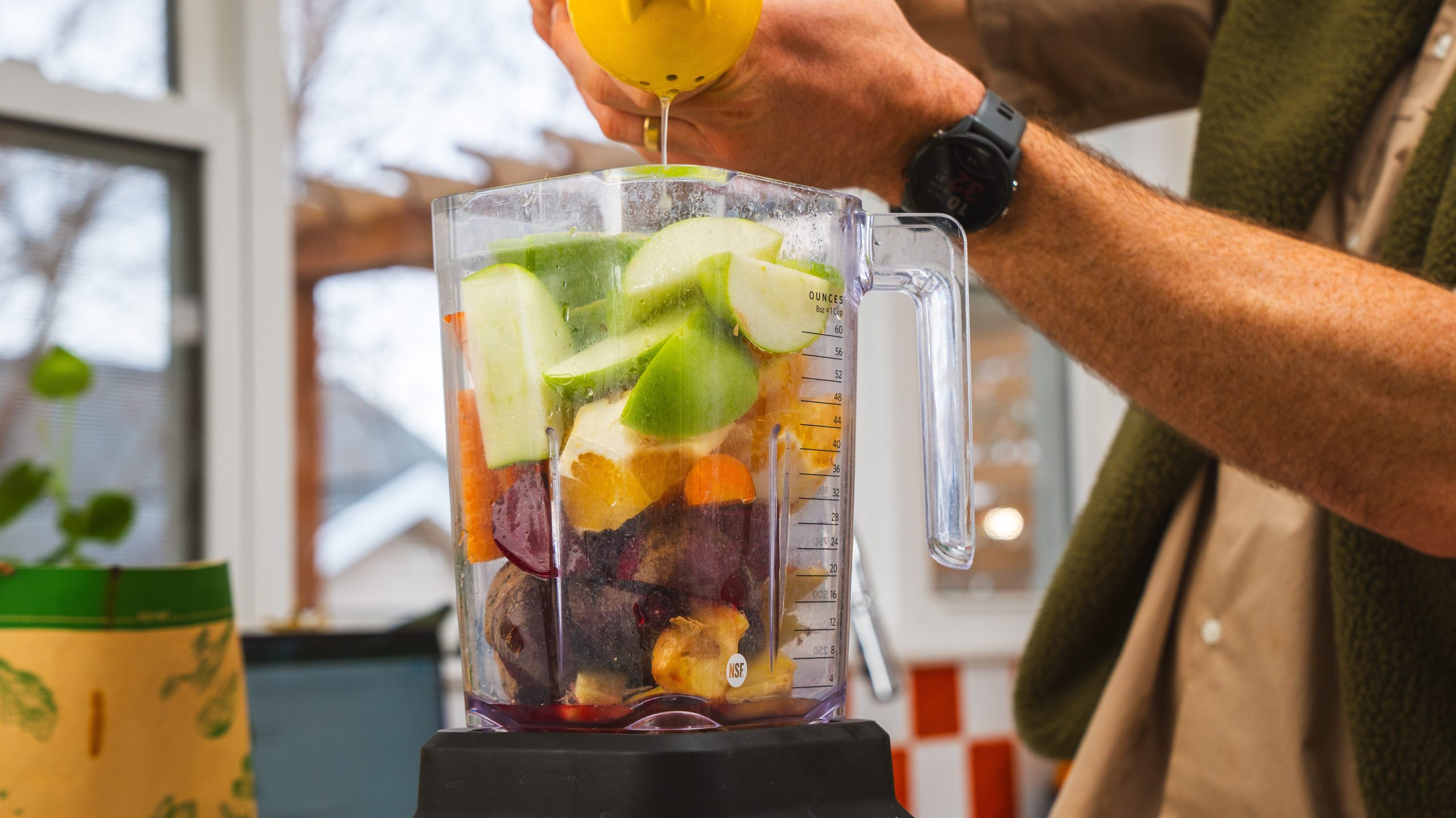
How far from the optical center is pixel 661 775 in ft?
1.18

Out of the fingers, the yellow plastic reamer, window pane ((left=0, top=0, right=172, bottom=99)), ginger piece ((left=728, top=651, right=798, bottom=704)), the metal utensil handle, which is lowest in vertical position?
the metal utensil handle

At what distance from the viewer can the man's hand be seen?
1.68 feet

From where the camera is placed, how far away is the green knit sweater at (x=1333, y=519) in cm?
67

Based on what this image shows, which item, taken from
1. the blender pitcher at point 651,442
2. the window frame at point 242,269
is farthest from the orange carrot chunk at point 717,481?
the window frame at point 242,269

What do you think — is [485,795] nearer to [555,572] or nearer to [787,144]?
[555,572]

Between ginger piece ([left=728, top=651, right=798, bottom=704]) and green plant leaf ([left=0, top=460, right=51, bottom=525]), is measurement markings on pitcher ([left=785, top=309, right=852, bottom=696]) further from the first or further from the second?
green plant leaf ([left=0, top=460, right=51, bottom=525])

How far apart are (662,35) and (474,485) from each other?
17 centimetres

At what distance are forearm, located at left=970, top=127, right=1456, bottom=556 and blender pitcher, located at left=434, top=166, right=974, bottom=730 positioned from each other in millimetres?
182

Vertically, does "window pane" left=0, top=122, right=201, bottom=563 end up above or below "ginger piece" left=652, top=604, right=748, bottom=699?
above

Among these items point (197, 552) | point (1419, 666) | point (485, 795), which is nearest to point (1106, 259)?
point (1419, 666)

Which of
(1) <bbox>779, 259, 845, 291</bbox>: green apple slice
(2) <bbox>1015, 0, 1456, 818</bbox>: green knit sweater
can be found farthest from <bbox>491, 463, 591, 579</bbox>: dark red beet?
(2) <bbox>1015, 0, 1456, 818</bbox>: green knit sweater

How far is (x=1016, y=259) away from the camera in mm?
625

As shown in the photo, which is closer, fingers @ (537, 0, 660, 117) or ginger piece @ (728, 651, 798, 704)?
ginger piece @ (728, 651, 798, 704)

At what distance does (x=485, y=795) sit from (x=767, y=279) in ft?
0.62
